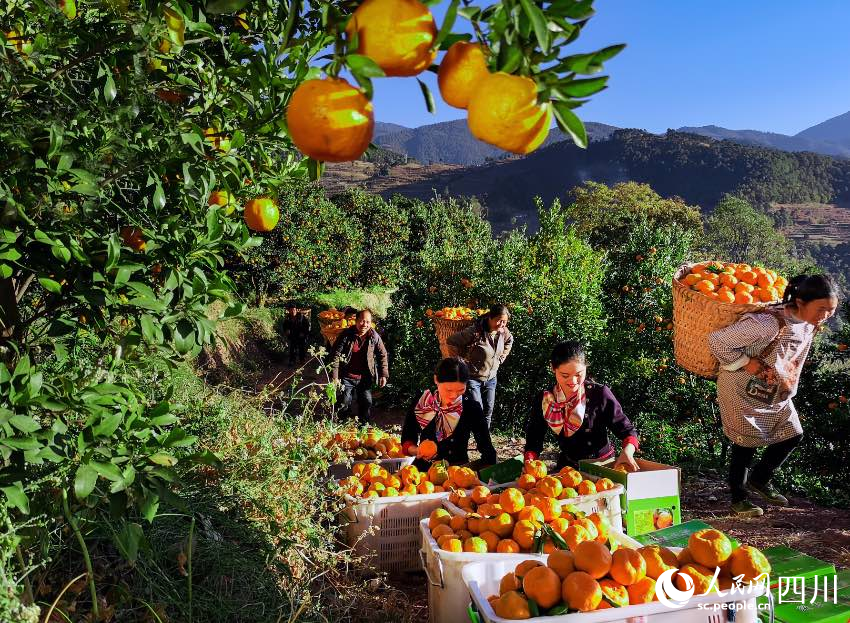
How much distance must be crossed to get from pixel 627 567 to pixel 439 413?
195cm

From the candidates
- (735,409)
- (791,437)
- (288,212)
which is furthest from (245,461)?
(288,212)

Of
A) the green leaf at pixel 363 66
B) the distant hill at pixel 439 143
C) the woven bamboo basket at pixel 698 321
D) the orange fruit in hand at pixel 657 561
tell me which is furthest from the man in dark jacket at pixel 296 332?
the distant hill at pixel 439 143

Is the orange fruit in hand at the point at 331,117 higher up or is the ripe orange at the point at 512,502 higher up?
the orange fruit in hand at the point at 331,117

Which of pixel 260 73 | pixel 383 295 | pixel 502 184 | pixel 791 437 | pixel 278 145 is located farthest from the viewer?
pixel 502 184

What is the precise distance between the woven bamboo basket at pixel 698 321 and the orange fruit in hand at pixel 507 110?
3.33 m

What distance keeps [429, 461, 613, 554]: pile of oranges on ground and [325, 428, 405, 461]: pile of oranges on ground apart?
910mm

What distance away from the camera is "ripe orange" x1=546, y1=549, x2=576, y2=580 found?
1.85 meters

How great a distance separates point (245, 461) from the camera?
2.64 meters

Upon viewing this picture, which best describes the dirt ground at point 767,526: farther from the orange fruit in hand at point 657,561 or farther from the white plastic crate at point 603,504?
the orange fruit in hand at point 657,561

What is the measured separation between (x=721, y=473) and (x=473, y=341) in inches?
104

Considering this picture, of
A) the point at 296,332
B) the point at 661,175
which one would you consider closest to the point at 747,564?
the point at 296,332

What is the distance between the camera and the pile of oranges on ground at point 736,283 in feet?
12.0

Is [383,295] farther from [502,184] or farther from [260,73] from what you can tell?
[502,184]

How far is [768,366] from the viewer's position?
3.61 metres
